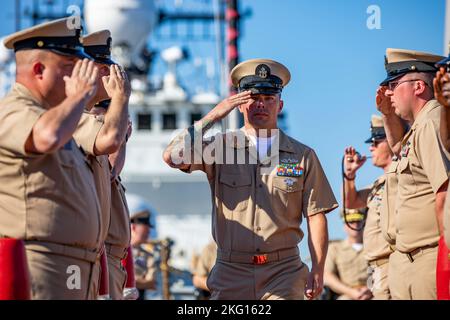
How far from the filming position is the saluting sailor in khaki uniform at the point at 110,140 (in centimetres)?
602

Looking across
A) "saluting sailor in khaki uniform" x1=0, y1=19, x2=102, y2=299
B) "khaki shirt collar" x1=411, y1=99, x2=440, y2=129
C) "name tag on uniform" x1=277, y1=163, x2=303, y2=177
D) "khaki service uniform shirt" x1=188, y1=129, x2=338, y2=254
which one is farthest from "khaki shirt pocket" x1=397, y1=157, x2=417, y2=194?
"saluting sailor in khaki uniform" x1=0, y1=19, x2=102, y2=299

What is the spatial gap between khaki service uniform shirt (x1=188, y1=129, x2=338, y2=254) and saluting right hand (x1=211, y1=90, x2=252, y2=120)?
0.41m

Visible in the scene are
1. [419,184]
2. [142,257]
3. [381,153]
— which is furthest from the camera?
[142,257]

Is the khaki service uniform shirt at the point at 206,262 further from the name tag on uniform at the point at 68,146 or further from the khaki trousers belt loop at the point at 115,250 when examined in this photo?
the name tag on uniform at the point at 68,146

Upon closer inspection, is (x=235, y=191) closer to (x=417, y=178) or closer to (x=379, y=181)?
(x=417, y=178)

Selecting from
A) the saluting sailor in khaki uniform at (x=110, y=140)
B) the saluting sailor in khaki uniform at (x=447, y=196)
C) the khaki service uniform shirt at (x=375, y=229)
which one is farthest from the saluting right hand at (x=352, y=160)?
the saluting sailor in khaki uniform at (x=447, y=196)

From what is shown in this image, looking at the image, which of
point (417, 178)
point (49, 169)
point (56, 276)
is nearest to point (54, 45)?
point (49, 169)

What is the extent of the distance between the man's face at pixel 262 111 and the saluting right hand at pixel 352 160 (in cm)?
144

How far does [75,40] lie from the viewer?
6.10 metres

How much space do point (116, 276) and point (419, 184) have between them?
6.93 ft

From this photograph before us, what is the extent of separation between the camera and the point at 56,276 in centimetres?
573

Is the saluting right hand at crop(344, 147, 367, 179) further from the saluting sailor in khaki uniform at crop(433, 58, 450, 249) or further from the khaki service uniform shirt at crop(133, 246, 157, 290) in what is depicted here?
the khaki service uniform shirt at crop(133, 246, 157, 290)

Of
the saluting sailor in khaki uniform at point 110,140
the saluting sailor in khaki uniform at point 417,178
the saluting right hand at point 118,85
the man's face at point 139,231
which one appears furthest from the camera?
the man's face at point 139,231

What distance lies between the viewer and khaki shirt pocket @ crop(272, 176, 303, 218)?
7.68 metres
